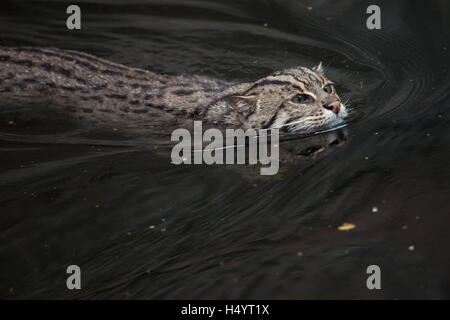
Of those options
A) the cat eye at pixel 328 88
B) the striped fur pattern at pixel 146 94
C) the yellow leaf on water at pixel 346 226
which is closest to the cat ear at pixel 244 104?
the striped fur pattern at pixel 146 94

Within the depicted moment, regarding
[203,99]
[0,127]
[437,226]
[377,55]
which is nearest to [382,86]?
[377,55]

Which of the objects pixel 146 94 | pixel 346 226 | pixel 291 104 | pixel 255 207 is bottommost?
pixel 346 226

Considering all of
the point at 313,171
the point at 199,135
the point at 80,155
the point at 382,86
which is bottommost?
the point at 313,171

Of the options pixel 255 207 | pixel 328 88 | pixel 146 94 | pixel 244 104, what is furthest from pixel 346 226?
pixel 146 94

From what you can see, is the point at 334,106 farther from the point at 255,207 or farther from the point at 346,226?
the point at 346,226

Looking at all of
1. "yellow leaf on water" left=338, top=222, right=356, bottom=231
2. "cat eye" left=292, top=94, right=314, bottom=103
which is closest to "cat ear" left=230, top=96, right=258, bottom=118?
"cat eye" left=292, top=94, right=314, bottom=103

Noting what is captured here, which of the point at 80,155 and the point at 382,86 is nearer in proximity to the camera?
the point at 80,155

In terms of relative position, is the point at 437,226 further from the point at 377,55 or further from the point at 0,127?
the point at 0,127
